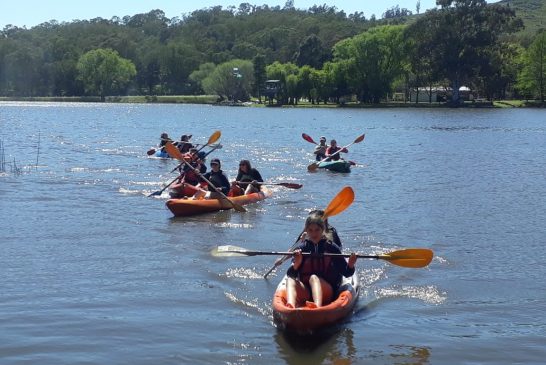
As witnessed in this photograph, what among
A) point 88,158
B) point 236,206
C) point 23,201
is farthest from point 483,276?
point 88,158

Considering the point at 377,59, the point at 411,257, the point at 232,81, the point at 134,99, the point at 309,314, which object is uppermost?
the point at 377,59

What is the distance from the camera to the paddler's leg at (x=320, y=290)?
9750mm

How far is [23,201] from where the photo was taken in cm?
2084

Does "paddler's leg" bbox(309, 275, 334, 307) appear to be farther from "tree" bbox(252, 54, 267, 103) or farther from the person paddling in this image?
"tree" bbox(252, 54, 267, 103)

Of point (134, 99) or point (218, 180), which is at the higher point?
point (134, 99)

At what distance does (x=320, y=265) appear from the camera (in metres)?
10.3

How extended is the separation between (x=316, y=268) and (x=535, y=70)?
87.4 metres

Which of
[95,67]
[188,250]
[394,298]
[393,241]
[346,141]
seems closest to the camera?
[394,298]

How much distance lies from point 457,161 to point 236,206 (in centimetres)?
1826

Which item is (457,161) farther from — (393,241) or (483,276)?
(483,276)

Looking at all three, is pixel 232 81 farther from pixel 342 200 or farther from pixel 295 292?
pixel 295 292

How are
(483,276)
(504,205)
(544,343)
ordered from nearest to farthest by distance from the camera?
(544,343) < (483,276) < (504,205)

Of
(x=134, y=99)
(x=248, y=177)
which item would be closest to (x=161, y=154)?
(x=248, y=177)

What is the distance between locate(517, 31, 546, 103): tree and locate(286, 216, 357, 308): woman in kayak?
8592 cm
